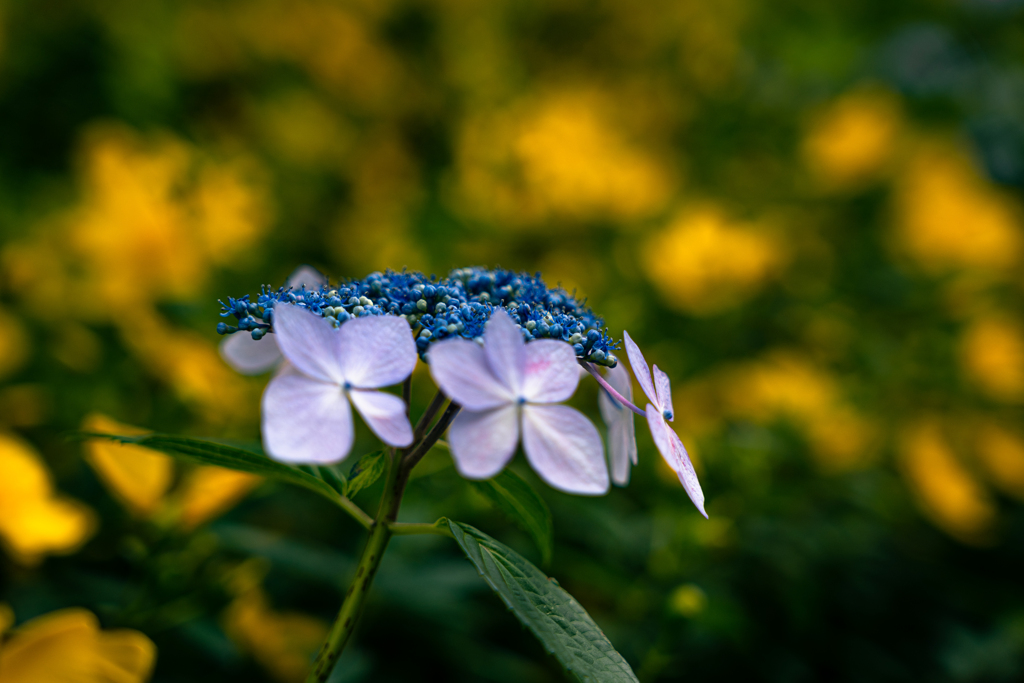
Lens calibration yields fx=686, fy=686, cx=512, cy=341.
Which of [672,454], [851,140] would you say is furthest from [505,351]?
[851,140]

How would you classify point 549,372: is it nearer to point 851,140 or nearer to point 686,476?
point 686,476

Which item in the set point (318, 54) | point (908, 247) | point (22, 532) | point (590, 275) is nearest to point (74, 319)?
point (22, 532)

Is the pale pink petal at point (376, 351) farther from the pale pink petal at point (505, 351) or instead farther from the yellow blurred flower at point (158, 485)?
the yellow blurred flower at point (158, 485)

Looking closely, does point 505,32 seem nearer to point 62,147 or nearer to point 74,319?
point 62,147

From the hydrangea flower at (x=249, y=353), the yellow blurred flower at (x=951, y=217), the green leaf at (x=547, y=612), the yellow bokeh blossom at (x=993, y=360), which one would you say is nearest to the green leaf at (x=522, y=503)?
the green leaf at (x=547, y=612)

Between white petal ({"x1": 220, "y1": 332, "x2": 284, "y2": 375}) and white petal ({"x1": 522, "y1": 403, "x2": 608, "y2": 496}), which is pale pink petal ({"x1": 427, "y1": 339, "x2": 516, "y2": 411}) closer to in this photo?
white petal ({"x1": 522, "y1": 403, "x2": 608, "y2": 496})

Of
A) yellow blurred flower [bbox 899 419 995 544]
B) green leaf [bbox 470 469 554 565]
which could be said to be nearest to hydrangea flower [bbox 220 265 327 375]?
green leaf [bbox 470 469 554 565]
